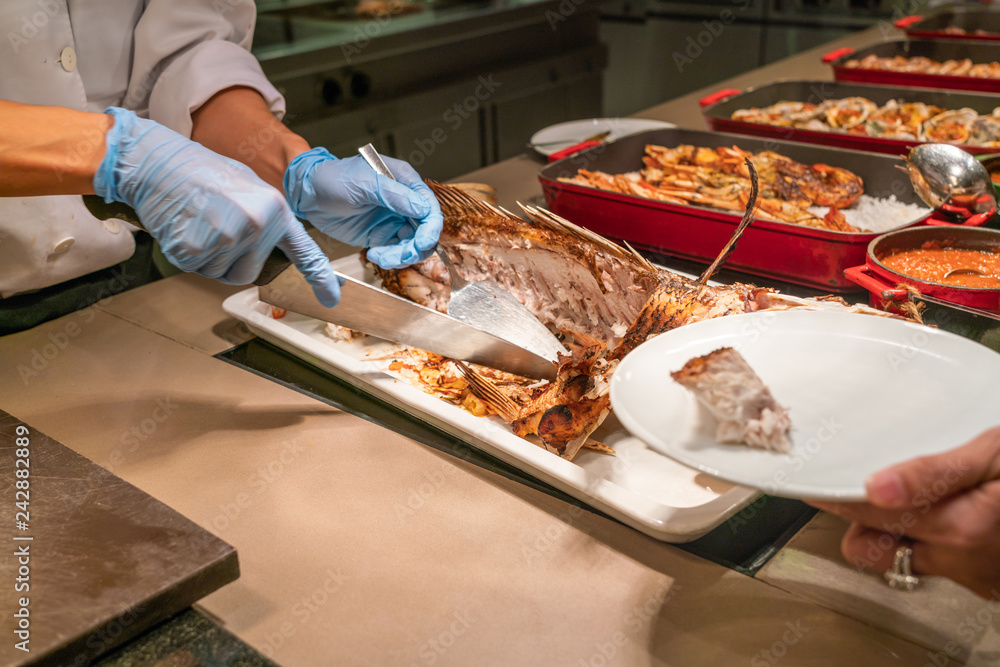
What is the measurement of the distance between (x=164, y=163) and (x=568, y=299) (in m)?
0.71

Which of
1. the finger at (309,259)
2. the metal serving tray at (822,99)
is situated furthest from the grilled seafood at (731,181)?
the finger at (309,259)

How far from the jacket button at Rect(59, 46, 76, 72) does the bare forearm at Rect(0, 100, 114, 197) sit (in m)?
0.51

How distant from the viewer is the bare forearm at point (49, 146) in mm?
1081

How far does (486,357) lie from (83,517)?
59 cm

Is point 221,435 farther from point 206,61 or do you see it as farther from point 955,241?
point 955,241

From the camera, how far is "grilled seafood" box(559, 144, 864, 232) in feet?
5.83

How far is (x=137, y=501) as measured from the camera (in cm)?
94

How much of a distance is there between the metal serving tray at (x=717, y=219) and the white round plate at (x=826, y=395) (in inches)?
25.3

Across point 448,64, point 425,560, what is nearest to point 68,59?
point 425,560

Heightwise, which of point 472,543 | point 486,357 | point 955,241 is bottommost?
point 472,543

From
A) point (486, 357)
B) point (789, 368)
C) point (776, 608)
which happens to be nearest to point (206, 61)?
point (486, 357)

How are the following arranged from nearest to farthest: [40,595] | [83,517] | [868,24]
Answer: [40,595] → [83,517] → [868,24]

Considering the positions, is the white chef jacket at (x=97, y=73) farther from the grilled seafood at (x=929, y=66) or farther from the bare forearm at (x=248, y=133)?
the grilled seafood at (x=929, y=66)

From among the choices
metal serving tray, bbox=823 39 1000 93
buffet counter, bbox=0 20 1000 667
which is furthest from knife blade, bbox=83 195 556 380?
metal serving tray, bbox=823 39 1000 93
